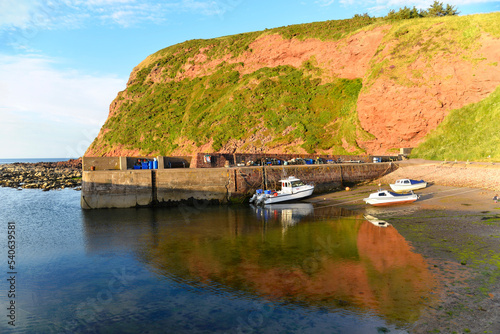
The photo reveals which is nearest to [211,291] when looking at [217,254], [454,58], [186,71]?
[217,254]

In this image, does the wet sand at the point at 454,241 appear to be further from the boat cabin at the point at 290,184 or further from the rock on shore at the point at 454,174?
the boat cabin at the point at 290,184

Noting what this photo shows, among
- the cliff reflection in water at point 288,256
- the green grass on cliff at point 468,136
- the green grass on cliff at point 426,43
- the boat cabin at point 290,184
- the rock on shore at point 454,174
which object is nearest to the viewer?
the cliff reflection in water at point 288,256

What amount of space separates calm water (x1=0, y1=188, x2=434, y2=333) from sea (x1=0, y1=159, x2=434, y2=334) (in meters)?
0.05

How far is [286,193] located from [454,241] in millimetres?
17536

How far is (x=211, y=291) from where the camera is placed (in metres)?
12.5

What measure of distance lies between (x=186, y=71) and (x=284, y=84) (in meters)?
35.2

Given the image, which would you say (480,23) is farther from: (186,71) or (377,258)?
(186,71)

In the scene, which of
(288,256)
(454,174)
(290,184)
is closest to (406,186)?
(454,174)

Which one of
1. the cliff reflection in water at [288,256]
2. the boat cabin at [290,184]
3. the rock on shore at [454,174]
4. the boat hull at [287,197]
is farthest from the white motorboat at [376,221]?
the rock on shore at [454,174]

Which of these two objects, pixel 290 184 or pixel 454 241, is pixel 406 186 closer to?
pixel 290 184

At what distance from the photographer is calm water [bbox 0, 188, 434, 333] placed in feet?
34.1

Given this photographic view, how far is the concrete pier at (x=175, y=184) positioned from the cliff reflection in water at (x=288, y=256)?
A: 14.7 feet

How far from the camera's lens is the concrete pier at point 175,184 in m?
32.2

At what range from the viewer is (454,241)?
55.9 ft
